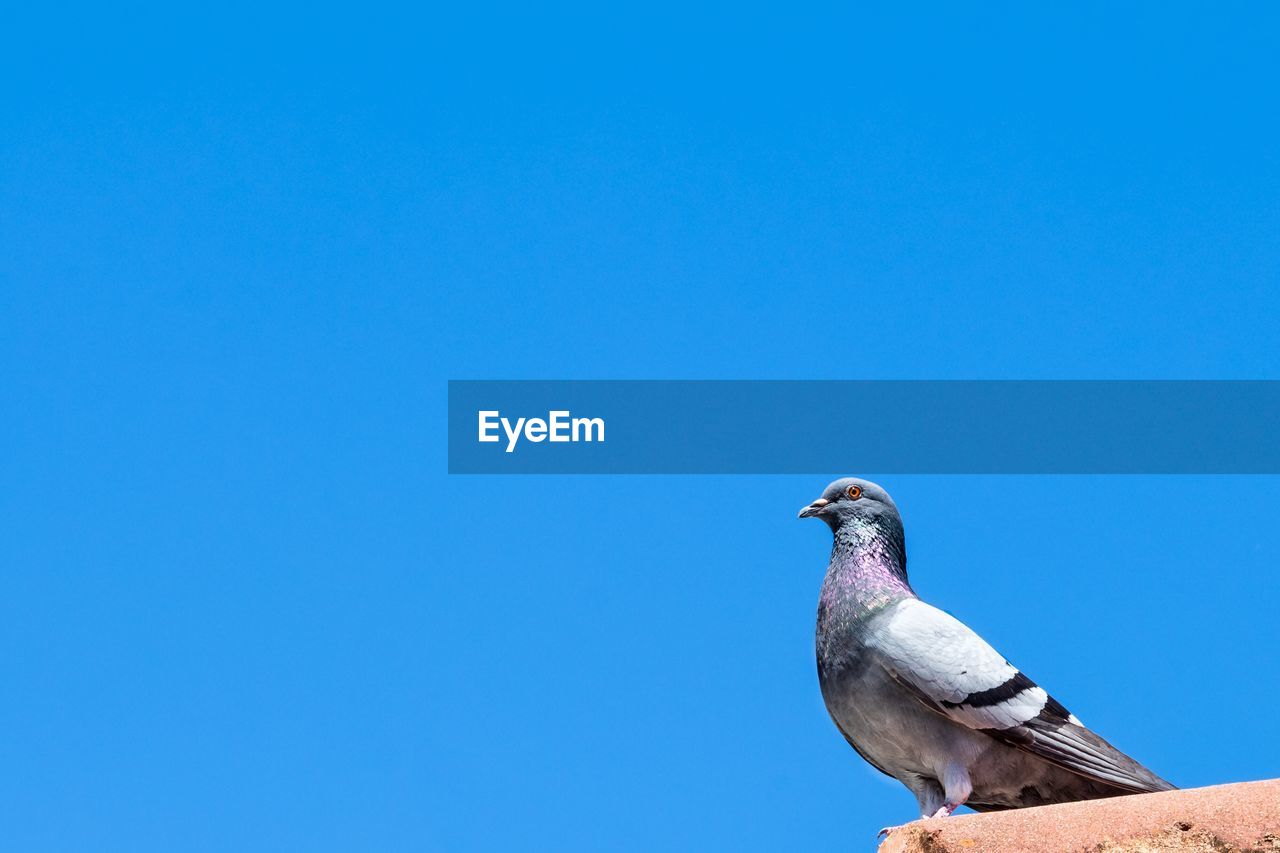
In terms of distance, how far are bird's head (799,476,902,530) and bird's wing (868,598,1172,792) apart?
2.87 feet

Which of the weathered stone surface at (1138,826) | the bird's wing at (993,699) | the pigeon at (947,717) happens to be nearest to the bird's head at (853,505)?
the pigeon at (947,717)

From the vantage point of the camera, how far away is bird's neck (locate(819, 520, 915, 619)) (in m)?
7.12

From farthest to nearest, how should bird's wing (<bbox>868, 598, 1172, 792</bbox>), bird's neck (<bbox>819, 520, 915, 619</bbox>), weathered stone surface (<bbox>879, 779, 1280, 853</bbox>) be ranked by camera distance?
1. bird's neck (<bbox>819, 520, 915, 619</bbox>)
2. bird's wing (<bbox>868, 598, 1172, 792</bbox>)
3. weathered stone surface (<bbox>879, 779, 1280, 853</bbox>)

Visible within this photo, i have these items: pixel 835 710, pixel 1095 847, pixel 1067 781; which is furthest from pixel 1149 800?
pixel 835 710

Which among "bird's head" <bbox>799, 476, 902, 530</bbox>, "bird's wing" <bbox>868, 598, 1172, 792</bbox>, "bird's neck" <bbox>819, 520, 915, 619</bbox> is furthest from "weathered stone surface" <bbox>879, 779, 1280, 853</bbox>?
"bird's head" <bbox>799, 476, 902, 530</bbox>

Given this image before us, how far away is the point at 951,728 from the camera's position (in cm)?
669

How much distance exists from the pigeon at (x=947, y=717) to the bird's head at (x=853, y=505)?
20.0 inches

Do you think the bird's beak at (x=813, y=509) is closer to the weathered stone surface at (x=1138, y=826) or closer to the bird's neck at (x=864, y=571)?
the bird's neck at (x=864, y=571)

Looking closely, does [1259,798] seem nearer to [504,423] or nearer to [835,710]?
[835,710]

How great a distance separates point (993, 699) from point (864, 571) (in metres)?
1.05

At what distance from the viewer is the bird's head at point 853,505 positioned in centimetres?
758

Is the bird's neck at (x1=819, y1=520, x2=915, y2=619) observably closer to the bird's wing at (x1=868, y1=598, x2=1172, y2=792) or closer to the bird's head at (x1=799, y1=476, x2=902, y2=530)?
the bird's head at (x1=799, y1=476, x2=902, y2=530)

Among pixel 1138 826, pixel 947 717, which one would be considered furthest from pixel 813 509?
pixel 1138 826

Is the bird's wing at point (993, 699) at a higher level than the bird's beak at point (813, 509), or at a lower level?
lower
